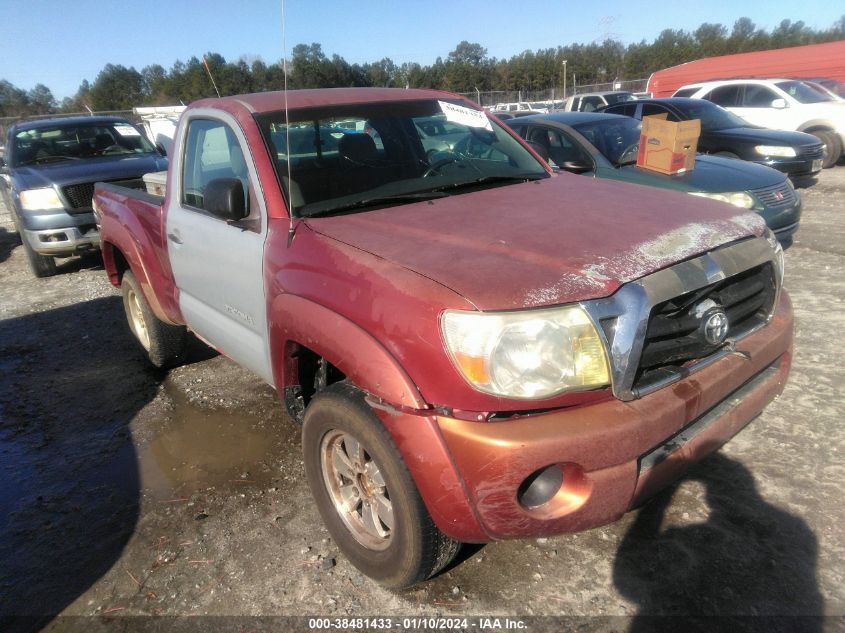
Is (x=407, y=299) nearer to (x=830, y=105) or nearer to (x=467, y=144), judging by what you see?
(x=467, y=144)

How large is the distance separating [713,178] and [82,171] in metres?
7.34

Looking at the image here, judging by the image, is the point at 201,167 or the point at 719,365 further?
the point at 201,167

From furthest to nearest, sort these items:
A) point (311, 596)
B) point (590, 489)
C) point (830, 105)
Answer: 1. point (830, 105)
2. point (311, 596)
3. point (590, 489)

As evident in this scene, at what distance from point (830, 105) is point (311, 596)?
47.0 feet

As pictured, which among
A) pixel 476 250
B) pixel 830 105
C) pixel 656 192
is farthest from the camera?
pixel 830 105

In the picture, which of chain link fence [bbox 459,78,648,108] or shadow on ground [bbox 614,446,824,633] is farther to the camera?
chain link fence [bbox 459,78,648,108]

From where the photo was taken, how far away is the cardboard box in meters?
5.74

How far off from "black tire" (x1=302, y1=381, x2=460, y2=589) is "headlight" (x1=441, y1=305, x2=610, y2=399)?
17.2 inches

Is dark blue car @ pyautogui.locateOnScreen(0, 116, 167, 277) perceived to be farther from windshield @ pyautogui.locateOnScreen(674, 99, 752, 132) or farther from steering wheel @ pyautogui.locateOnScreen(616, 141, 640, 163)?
windshield @ pyautogui.locateOnScreen(674, 99, 752, 132)

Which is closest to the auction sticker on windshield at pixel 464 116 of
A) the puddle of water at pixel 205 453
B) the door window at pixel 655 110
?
the puddle of water at pixel 205 453

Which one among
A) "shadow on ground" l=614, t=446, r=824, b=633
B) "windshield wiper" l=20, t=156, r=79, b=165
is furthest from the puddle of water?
"windshield wiper" l=20, t=156, r=79, b=165

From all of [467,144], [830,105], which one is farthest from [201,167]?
[830,105]

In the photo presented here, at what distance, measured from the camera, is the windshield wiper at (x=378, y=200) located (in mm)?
2752

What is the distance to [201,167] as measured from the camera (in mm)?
3529
